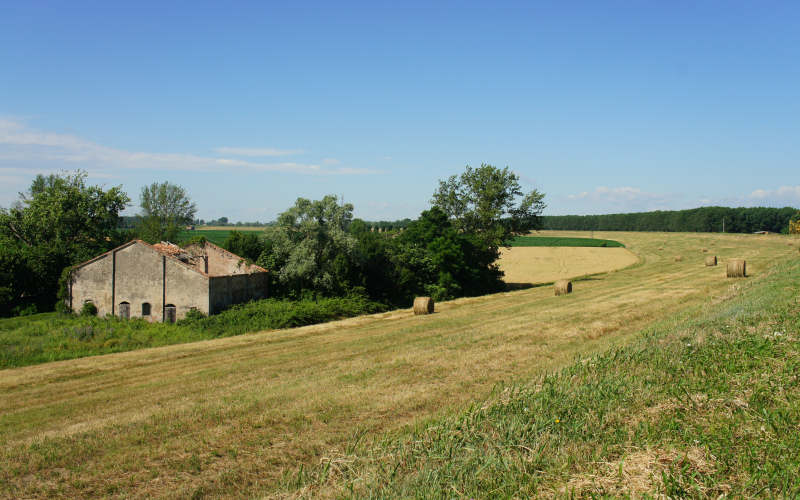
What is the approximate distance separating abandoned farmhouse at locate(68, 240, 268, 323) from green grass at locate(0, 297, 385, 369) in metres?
1.05

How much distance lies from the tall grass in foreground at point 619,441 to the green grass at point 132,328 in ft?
75.4

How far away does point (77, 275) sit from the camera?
121ft

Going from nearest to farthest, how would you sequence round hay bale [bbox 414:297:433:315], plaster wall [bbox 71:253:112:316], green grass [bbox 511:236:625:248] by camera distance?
round hay bale [bbox 414:297:433:315]
plaster wall [bbox 71:253:112:316]
green grass [bbox 511:236:625:248]

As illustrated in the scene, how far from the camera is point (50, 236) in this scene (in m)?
52.6

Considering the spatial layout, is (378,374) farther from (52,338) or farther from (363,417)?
(52,338)

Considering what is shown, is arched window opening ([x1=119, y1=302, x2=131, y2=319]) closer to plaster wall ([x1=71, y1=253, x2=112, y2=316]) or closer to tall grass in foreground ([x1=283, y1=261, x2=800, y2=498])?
plaster wall ([x1=71, y1=253, x2=112, y2=316])

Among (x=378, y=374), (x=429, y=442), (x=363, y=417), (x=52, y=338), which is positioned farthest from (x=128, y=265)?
(x=429, y=442)

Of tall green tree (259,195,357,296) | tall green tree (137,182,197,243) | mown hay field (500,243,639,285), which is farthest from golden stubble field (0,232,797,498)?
tall green tree (137,182,197,243)

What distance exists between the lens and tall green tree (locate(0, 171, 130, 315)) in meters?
42.6

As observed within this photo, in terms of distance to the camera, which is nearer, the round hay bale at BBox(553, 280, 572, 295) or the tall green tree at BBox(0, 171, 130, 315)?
the round hay bale at BBox(553, 280, 572, 295)

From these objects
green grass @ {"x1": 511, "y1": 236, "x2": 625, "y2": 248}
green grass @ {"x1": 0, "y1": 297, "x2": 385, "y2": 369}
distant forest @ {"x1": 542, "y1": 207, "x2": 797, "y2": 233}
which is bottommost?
green grass @ {"x1": 0, "y1": 297, "x2": 385, "y2": 369}

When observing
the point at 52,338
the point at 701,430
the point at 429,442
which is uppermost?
the point at 701,430

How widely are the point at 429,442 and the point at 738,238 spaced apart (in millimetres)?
90506

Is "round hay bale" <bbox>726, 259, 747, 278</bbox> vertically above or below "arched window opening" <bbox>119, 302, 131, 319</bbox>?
above
